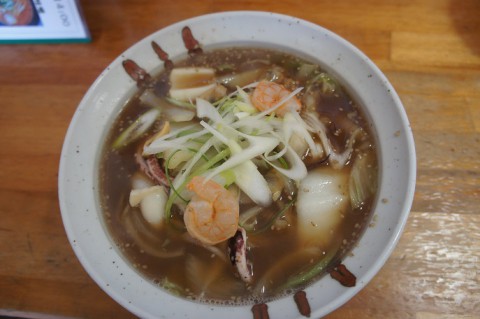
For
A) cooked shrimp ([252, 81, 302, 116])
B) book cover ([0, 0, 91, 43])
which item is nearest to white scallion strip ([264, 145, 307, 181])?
cooked shrimp ([252, 81, 302, 116])

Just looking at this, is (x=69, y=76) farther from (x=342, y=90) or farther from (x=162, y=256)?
(x=342, y=90)

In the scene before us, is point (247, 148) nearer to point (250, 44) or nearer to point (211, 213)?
point (211, 213)

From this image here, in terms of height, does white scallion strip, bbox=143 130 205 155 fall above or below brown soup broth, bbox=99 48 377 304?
above

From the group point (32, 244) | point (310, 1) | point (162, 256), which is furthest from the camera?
point (310, 1)

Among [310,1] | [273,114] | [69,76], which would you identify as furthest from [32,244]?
[310,1]

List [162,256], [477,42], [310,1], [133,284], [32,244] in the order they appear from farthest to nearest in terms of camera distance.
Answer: [310,1] < [477,42] < [32,244] < [162,256] < [133,284]

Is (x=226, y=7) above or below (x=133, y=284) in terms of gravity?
above

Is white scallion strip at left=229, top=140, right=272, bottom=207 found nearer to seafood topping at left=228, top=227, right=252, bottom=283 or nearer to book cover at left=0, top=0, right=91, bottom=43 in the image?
seafood topping at left=228, top=227, right=252, bottom=283

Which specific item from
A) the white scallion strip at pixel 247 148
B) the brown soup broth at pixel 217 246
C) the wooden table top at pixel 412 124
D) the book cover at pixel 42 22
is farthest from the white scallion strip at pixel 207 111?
the book cover at pixel 42 22
